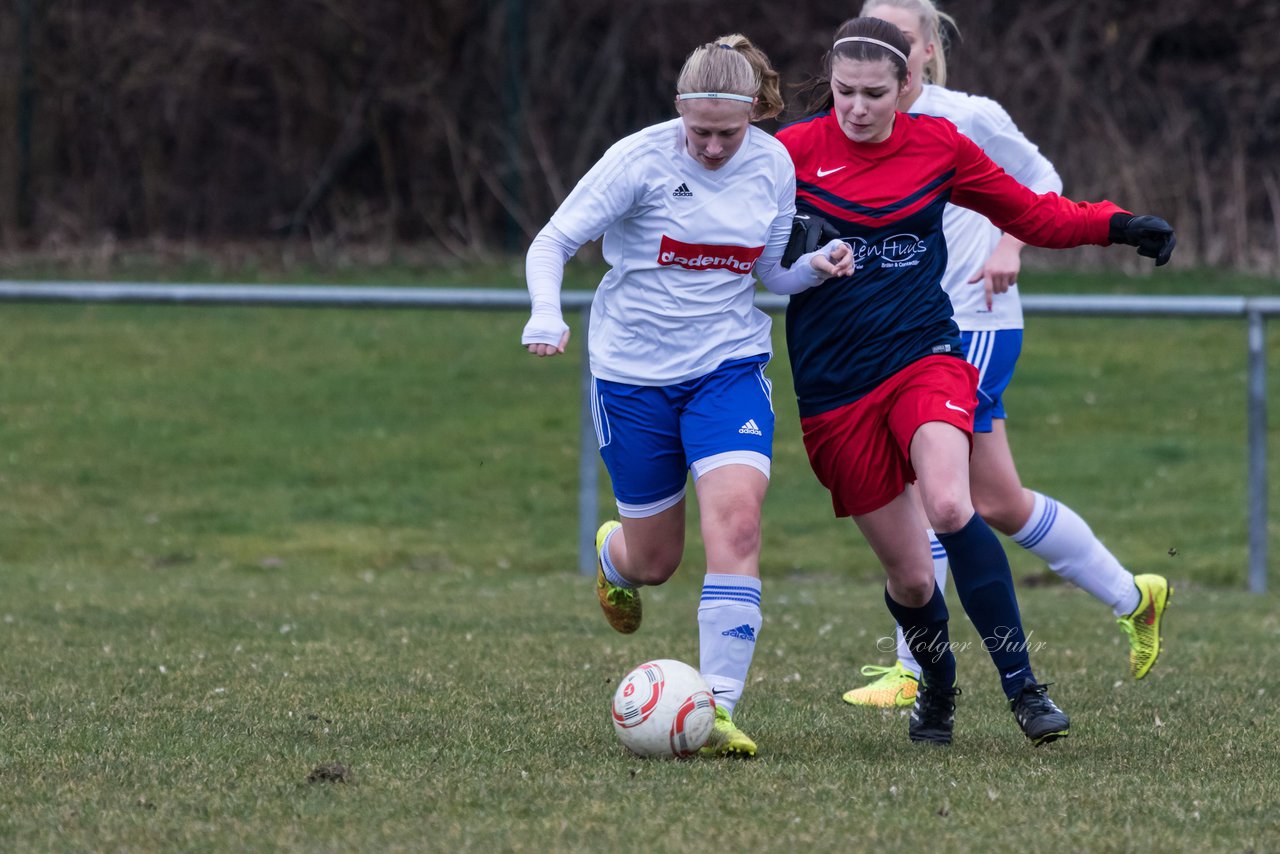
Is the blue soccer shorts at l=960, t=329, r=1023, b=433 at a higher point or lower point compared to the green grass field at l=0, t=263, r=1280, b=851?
higher

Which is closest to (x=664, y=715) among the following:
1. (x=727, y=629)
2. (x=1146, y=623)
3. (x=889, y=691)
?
(x=727, y=629)

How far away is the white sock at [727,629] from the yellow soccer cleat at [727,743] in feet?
0.32

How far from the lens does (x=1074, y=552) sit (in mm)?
6309

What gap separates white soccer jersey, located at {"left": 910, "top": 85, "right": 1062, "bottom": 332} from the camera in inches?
240

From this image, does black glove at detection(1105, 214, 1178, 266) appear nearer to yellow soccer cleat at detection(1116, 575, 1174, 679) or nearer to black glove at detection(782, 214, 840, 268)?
black glove at detection(782, 214, 840, 268)

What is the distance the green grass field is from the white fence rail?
37cm

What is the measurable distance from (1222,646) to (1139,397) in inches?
245

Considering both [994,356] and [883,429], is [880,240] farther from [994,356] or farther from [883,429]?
[994,356]

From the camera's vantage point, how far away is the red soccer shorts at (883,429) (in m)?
4.98

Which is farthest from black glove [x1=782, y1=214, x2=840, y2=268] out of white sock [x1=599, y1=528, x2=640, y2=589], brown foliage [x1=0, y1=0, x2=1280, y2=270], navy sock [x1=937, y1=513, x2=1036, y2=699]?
brown foliage [x1=0, y1=0, x2=1280, y2=270]

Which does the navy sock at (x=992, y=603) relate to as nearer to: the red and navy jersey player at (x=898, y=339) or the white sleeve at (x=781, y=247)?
the red and navy jersey player at (x=898, y=339)

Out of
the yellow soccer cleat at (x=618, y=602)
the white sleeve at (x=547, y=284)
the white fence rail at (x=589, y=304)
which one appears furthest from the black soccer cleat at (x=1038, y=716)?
the white fence rail at (x=589, y=304)

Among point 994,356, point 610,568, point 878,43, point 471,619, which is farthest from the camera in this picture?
point 471,619

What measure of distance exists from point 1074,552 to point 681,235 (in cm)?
210
